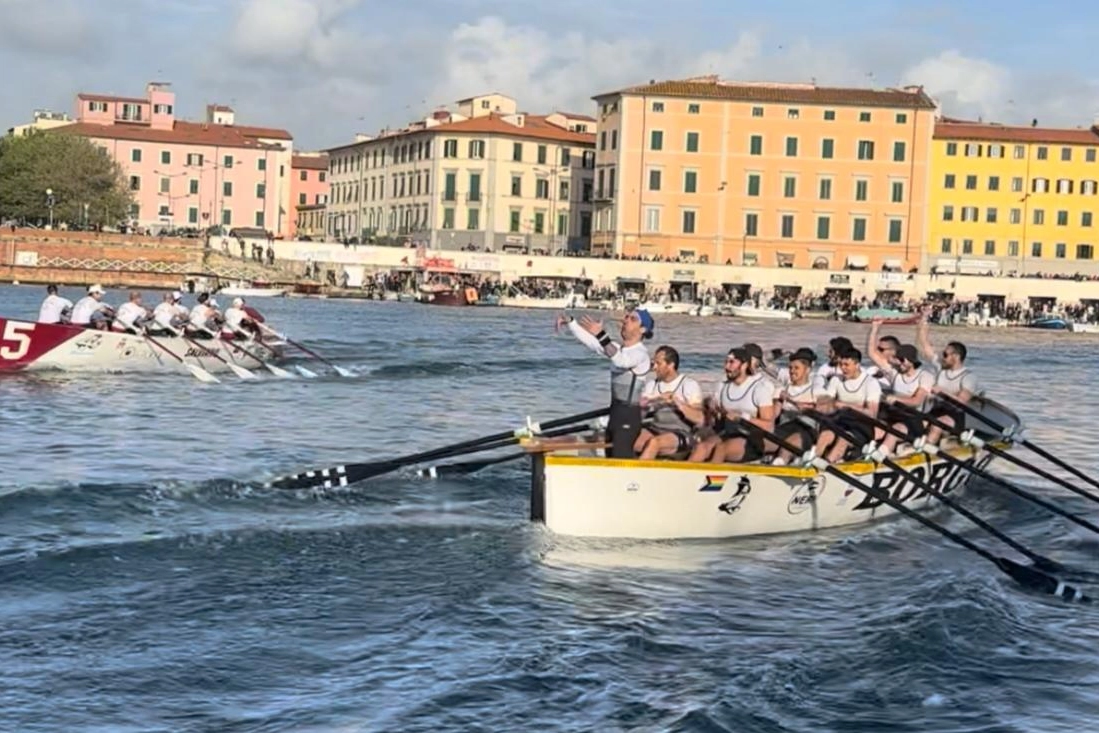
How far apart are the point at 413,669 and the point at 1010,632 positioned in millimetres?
4188

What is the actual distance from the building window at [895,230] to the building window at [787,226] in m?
5.53

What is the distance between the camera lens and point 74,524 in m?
13.0

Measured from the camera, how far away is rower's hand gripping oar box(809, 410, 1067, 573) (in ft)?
40.4

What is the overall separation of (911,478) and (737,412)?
1.55 m

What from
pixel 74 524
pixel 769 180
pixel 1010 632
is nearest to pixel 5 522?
pixel 74 524

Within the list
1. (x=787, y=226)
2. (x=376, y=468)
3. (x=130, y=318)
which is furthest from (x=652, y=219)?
(x=376, y=468)

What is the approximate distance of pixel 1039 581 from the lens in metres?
11.9

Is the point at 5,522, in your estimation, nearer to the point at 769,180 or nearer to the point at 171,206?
the point at 769,180

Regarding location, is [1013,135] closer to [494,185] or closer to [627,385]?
[494,185]

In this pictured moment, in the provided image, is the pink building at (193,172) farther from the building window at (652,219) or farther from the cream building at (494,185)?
the building window at (652,219)

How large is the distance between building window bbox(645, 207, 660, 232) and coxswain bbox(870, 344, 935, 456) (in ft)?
235

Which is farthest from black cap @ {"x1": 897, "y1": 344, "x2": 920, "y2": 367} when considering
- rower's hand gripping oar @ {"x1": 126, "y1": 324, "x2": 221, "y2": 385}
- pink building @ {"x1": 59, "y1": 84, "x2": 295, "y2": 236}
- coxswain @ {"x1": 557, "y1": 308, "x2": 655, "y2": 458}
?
pink building @ {"x1": 59, "y1": 84, "x2": 295, "y2": 236}

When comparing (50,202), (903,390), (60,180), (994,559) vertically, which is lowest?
(994,559)

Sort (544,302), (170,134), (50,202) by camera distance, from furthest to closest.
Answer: (170,134) < (50,202) < (544,302)
